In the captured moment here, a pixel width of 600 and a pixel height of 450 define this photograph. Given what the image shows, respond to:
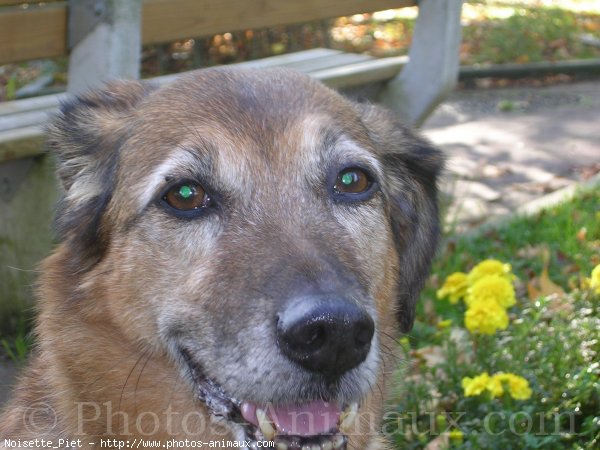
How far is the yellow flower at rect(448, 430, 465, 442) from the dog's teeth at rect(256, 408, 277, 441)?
1.17 metres

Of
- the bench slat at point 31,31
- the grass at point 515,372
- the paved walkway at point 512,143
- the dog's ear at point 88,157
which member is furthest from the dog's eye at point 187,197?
the paved walkway at point 512,143

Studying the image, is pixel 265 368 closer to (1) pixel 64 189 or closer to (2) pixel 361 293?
(2) pixel 361 293

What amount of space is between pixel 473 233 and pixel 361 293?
3691mm

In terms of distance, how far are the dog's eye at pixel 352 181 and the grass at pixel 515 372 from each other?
100 centimetres

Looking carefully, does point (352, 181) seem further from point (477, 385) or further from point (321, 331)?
point (477, 385)

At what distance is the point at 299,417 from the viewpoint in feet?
9.00

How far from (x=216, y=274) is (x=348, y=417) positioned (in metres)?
0.69

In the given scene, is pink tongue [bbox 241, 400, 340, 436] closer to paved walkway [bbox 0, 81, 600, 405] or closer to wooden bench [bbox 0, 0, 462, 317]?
wooden bench [bbox 0, 0, 462, 317]

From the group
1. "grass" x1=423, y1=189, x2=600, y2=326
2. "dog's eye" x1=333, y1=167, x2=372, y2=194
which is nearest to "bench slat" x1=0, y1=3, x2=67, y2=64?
"dog's eye" x1=333, y1=167, x2=372, y2=194

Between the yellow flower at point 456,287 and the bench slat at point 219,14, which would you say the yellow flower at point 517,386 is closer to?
the yellow flower at point 456,287

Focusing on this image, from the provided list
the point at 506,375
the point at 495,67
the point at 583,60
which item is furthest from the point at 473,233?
the point at 583,60

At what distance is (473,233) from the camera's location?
20.3 feet

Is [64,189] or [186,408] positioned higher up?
[64,189]

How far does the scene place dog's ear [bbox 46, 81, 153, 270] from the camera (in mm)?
3162
